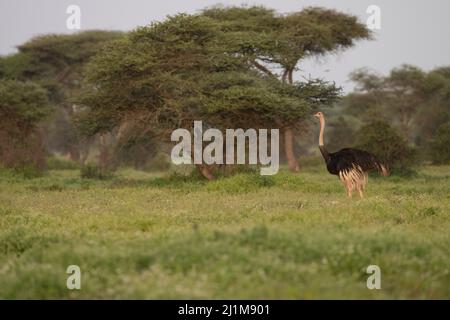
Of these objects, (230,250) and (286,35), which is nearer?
(230,250)

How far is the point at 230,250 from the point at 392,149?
18.2 meters

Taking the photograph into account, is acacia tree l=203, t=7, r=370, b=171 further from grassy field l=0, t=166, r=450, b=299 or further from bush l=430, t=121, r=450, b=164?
grassy field l=0, t=166, r=450, b=299

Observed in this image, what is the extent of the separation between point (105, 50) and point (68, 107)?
1939cm

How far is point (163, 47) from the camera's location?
71.3 ft

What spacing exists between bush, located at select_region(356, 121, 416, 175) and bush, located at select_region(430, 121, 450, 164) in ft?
19.9

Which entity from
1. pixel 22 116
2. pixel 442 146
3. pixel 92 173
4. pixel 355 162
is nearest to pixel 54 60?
pixel 22 116

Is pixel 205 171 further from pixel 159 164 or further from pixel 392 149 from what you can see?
pixel 159 164

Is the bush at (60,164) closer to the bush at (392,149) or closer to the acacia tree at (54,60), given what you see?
the acacia tree at (54,60)

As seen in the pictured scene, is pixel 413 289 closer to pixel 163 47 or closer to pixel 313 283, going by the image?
pixel 313 283

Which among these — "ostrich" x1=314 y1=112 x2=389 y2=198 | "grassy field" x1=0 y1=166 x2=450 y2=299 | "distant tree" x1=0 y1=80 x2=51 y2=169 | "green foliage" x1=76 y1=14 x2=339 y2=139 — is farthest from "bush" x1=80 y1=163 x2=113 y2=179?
"grassy field" x1=0 y1=166 x2=450 y2=299

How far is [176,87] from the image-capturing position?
21625mm

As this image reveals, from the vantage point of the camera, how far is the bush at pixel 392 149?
A: 25750mm

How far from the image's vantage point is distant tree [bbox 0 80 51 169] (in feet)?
98.2
